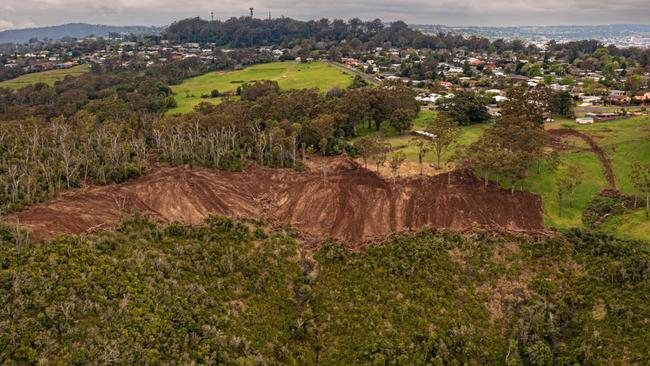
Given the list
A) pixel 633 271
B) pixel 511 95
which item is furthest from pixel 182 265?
pixel 511 95

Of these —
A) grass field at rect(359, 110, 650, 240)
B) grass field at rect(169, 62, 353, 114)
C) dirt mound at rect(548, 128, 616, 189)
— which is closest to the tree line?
grass field at rect(359, 110, 650, 240)

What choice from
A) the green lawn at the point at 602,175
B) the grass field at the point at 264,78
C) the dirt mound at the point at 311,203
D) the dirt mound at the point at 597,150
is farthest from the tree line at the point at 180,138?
the green lawn at the point at 602,175

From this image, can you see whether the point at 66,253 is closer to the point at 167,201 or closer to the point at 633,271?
the point at 167,201

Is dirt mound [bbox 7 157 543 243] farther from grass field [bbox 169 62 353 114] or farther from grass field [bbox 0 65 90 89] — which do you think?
grass field [bbox 0 65 90 89]

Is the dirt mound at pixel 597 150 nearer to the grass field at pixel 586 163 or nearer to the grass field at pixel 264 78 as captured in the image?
the grass field at pixel 586 163

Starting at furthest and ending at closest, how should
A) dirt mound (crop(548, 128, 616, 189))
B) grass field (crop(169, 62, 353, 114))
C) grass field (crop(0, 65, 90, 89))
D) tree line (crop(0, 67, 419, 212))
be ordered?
grass field (crop(0, 65, 90, 89)), grass field (crop(169, 62, 353, 114)), dirt mound (crop(548, 128, 616, 189)), tree line (crop(0, 67, 419, 212))

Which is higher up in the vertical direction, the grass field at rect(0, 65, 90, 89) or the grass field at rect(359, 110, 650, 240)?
the grass field at rect(0, 65, 90, 89)
